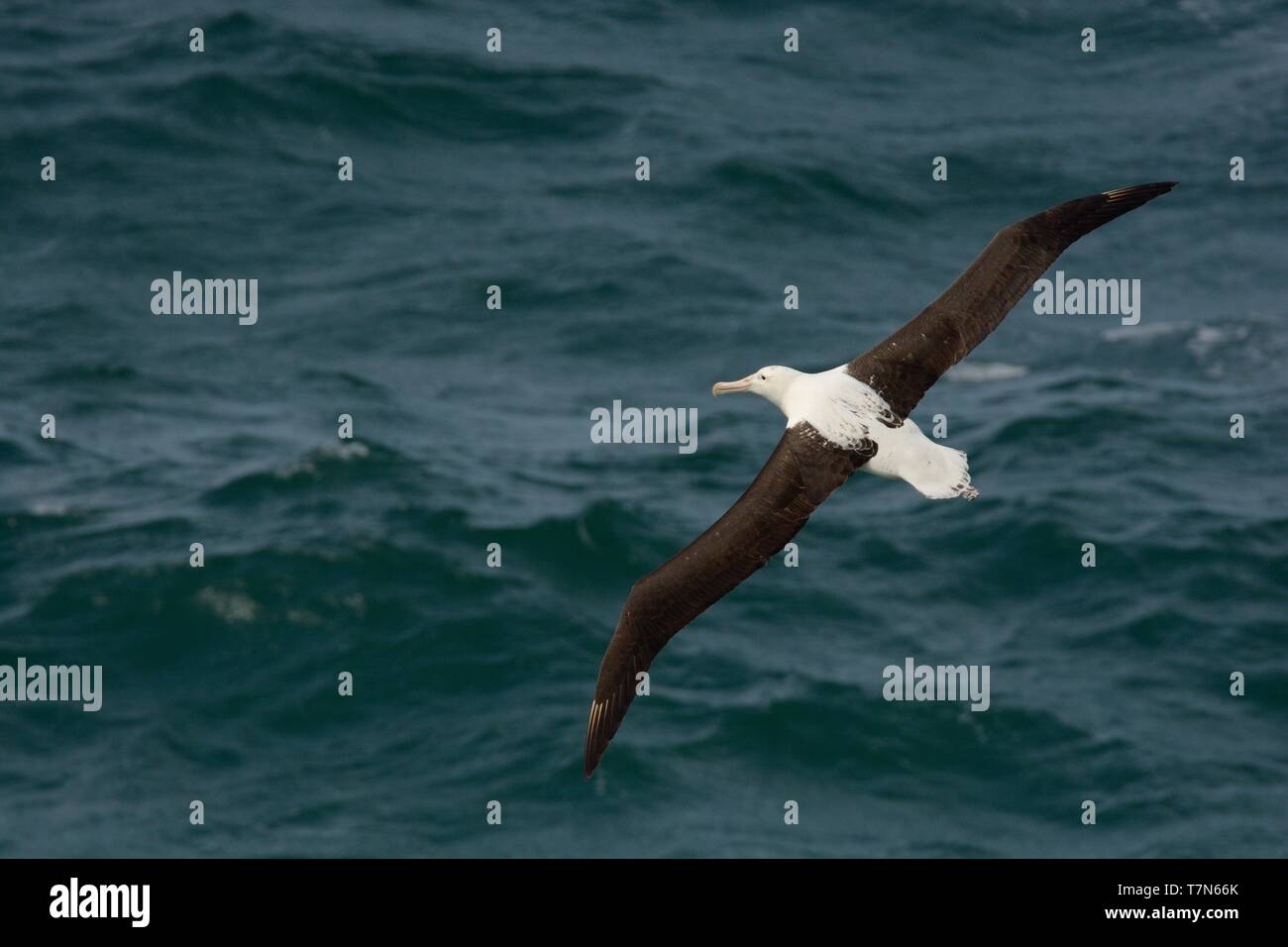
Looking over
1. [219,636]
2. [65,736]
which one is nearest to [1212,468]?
[219,636]

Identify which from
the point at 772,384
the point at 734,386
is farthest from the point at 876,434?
the point at 734,386

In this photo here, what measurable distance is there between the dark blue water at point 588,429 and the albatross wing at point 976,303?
629 inches

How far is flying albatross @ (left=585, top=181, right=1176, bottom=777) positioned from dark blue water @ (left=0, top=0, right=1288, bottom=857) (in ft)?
52.7

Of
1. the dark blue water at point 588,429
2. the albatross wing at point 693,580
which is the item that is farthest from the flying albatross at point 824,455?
the dark blue water at point 588,429

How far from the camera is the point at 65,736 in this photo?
3497 cm

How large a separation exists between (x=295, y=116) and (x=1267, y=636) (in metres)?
28.7

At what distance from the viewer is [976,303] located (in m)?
18.4

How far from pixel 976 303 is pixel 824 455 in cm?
222

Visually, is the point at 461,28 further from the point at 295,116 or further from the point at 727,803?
the point at 727,803

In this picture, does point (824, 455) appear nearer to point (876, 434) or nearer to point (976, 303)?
point (876, 434)

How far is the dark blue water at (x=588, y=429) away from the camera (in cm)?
3416

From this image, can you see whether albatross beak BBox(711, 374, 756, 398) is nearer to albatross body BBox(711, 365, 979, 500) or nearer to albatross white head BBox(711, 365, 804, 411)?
albatross white head BBox(711, 365, 804, 411)
